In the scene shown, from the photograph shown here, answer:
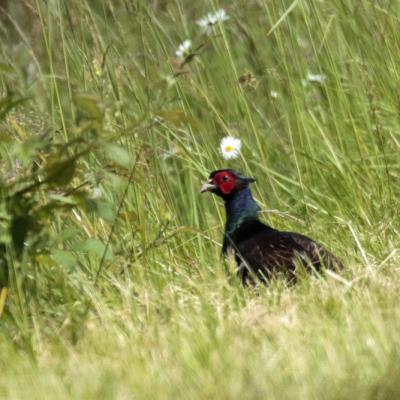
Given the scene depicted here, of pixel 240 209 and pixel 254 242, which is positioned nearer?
pixel 254 242

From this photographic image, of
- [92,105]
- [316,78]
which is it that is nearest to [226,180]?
[316,78]

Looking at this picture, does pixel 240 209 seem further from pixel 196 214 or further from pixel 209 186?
pixel 196 214

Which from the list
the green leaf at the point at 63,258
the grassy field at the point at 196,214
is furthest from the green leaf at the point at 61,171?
the green leaf at the point at 63,258

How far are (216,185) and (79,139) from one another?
5.41 ft

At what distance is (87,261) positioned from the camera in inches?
187

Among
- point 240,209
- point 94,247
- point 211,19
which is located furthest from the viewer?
point 211,19

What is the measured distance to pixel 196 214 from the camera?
560cm

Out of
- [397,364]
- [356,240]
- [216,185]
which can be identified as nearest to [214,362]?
[397,364]

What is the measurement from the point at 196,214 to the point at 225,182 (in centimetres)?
26

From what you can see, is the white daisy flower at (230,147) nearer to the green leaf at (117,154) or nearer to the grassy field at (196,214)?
the grassy field at (196,214)

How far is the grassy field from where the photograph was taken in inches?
128

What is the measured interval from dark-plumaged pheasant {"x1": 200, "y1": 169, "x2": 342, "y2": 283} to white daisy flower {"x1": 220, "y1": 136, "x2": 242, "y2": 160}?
240 millimetres

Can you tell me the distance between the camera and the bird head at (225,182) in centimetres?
541

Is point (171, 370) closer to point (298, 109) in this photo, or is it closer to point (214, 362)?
point (214, 362)
